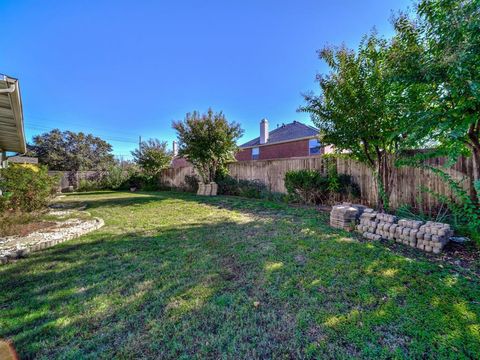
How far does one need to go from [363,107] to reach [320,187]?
2822 millimetres

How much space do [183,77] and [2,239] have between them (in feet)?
31.1

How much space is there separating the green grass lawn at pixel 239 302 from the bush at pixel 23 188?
9.10 ft

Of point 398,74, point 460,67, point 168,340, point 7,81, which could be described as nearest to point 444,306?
point 168,340

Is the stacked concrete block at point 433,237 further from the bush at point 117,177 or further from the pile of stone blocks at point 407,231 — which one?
the bush at point 117,177

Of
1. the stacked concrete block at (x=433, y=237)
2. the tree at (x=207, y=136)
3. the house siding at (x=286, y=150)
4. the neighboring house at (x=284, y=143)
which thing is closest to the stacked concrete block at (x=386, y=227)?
the stacked concrete block at (x=433, y=237)

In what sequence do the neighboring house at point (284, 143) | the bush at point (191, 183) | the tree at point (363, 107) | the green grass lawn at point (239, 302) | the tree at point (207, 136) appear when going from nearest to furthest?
the green grass lawn at point (239, 302) < the tree at point (363, 107) < the tree at point (207, 136) < the bush at point (191, 183) < the neighboring house at point (284, 143)

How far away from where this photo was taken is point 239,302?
1943 millimetres

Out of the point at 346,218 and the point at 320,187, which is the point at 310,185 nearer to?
the point at 320,187

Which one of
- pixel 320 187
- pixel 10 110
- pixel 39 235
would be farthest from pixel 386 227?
pixel 10 110

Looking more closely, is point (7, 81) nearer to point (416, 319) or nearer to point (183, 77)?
point (416, 319)

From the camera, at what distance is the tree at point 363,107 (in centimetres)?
451

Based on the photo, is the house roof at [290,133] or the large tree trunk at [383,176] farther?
the house roof at [290,133]

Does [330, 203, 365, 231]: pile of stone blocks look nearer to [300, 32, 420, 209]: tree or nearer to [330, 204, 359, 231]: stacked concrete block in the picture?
[330, 204, 359, 231]: stacked concrete block

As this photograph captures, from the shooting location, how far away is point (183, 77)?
10523 mm
